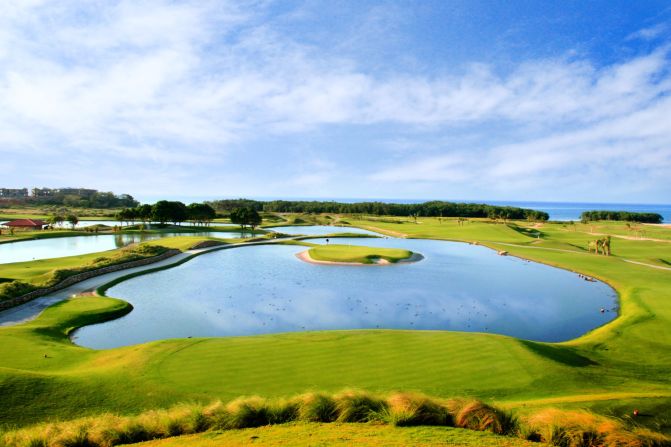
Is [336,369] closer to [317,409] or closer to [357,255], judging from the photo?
[317,409]

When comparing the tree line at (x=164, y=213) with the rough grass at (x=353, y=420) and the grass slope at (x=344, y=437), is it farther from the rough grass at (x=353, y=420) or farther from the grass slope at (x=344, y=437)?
the grass slope at (x=344, y=437)

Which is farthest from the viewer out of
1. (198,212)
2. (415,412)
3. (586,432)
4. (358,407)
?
(198,212)

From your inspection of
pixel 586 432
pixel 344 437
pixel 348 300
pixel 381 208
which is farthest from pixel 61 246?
pixel 381 208

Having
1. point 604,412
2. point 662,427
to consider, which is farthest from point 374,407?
point 662,427

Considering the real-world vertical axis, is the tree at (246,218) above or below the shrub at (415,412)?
→ above

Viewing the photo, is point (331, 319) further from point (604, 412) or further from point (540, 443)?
point (540, 443)

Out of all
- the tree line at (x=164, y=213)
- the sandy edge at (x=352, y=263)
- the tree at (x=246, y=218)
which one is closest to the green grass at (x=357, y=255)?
the sandy edge at (x=352, y=263)
